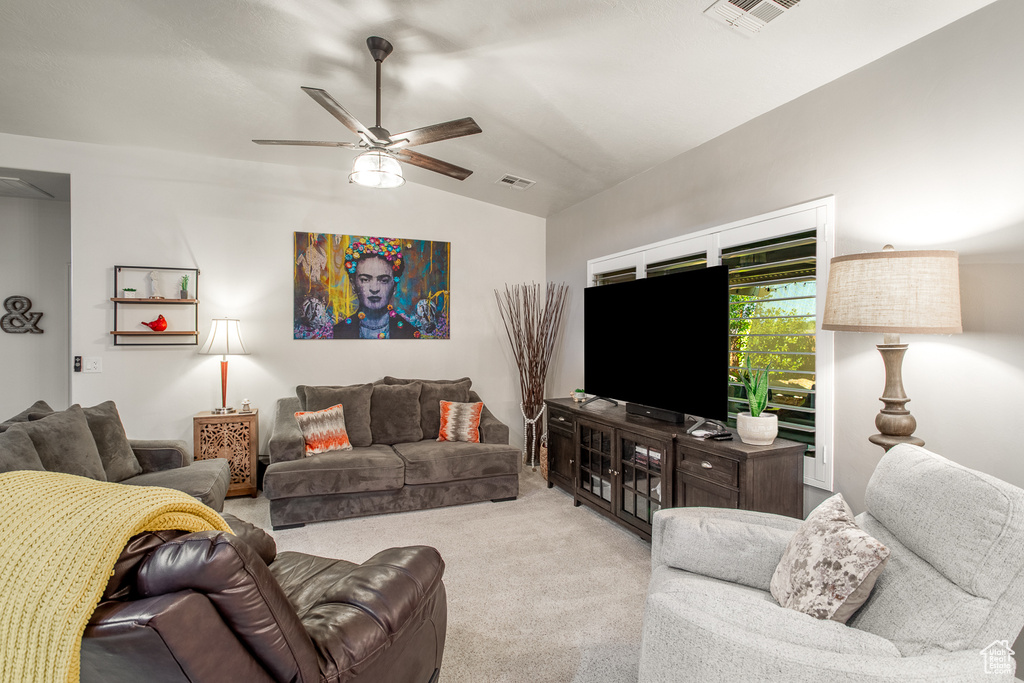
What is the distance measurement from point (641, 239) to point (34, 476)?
373cm

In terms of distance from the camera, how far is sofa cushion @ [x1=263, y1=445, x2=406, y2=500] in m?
3.46

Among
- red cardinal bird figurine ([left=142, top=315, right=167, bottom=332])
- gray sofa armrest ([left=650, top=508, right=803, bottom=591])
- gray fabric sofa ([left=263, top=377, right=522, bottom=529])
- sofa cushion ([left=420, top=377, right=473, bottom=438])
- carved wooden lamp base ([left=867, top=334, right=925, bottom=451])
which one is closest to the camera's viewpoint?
gray sofa armrest ([left=650, top=508, right=803, bottom=591])

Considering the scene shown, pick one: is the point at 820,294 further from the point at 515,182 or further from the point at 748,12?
the point at 515,182

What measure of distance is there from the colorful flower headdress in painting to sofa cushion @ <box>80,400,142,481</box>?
2289mm

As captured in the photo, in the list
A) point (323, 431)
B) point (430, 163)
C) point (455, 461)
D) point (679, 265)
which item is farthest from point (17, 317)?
point (679, 265)

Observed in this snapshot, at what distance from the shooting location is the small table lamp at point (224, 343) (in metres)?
4.18

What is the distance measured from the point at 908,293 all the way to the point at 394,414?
369cm

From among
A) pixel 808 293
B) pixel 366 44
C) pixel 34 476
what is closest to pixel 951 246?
pixel 808 293

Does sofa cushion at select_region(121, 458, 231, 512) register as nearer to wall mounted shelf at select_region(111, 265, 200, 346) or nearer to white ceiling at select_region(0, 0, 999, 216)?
wall mounted shelf at select_region(111, 265, 200, 346)

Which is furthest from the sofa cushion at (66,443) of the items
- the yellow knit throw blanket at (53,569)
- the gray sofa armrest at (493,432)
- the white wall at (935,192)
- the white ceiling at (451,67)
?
the white wall at (935,192)

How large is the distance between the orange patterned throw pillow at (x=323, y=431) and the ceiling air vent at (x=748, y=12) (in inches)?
143

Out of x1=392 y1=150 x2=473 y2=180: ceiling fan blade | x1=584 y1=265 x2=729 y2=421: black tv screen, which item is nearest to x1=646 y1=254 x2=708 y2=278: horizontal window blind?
x1=584 y1=265 x2=729 y2=421: black tv screen

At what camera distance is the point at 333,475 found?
3568 mm

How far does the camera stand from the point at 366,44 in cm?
266
